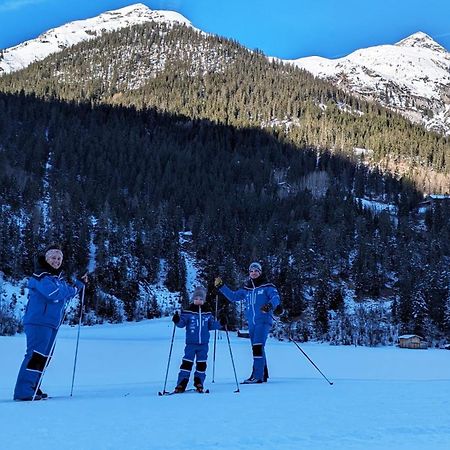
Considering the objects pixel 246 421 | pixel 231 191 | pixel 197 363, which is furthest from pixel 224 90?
pixel 246 421

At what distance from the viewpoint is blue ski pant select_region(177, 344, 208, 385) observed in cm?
609

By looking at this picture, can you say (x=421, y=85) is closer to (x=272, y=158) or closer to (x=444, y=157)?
(x=444, y=157)

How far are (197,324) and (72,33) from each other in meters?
170

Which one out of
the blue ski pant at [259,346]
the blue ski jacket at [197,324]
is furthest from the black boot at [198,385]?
the blue ski pant at [259,346]

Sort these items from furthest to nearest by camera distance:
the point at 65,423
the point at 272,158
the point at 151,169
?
the point at 272,158, the point at 151,169, the point at 65,423

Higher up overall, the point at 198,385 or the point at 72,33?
the point at 72,33

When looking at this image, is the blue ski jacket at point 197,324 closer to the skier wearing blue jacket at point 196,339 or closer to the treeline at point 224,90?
the skier wearing blue jacket at point 196,339

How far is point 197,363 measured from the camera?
6219 mm

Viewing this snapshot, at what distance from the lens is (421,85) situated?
162m

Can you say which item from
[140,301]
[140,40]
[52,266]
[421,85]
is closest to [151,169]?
[140,301]

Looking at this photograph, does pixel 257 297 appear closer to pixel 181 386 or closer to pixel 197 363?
pixel 197 363

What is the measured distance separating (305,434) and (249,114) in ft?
322

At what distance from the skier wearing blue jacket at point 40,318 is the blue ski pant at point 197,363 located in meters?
1.70

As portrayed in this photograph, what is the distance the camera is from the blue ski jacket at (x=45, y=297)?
15.9 feet
